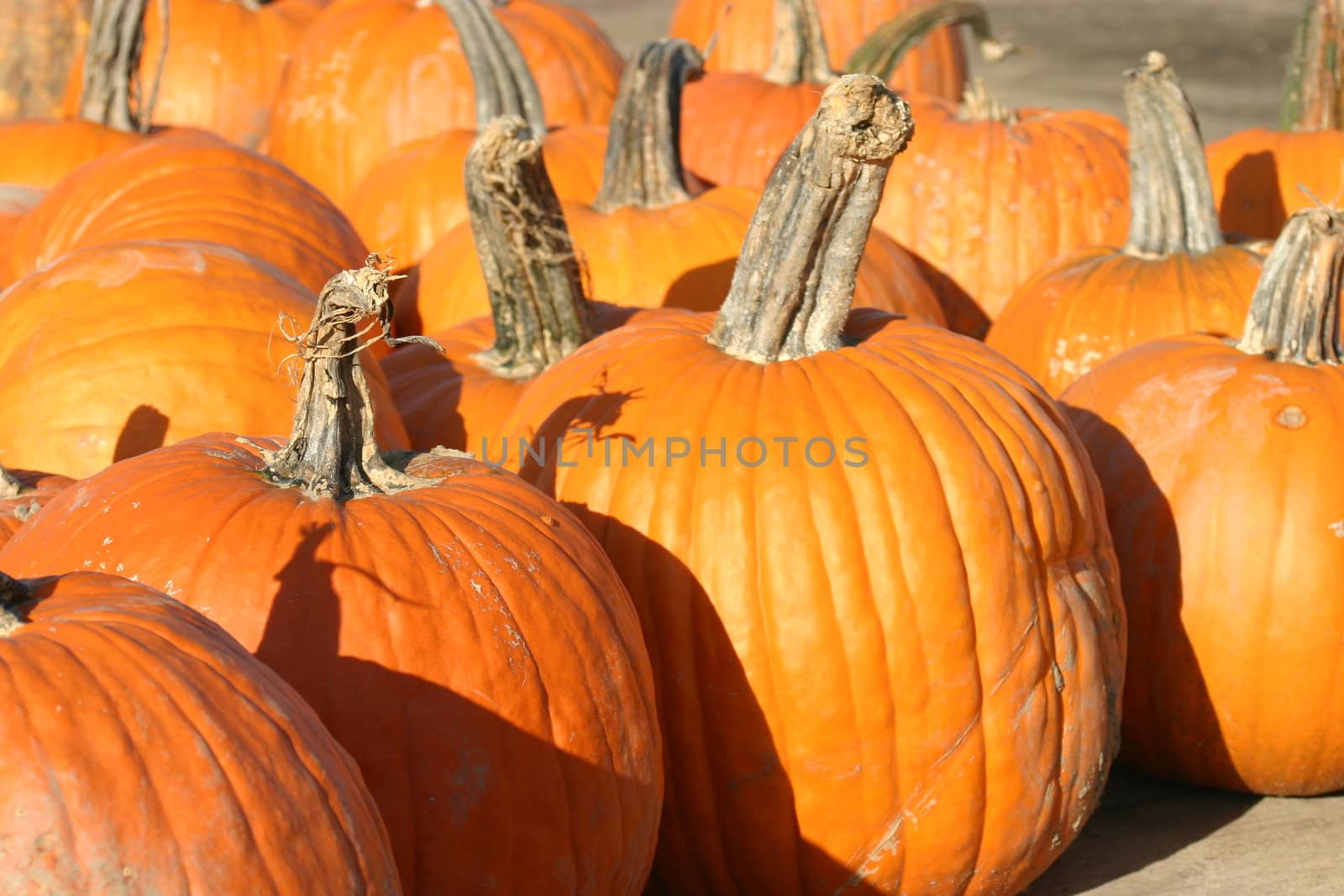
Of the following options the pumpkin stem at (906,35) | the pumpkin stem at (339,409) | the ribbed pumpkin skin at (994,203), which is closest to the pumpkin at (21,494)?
the pumpkin stem at (339,409)

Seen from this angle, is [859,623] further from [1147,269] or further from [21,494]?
[1147,269]

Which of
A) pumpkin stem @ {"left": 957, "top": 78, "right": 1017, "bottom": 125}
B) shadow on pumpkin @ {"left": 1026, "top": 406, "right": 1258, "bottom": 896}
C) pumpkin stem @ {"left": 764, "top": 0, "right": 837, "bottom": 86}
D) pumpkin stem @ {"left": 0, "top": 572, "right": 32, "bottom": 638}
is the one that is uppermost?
pumpkin stem @ {"left": 764, "top": 0, "right": 837, "bottom": 86}

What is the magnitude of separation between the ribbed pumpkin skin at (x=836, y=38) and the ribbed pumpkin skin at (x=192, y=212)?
2.97m

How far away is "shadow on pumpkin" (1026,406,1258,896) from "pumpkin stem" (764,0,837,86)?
7.82ft

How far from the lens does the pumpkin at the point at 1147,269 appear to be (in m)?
3.99

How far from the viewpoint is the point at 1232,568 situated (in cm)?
313

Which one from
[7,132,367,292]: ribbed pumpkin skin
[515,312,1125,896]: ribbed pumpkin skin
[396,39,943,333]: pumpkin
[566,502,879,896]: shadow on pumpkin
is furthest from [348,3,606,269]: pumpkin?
[566,502,879,896]: shadow on pumpkin

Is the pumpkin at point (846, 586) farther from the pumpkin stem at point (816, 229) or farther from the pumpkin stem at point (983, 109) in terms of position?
the pumpkin stem at point (983, 109)

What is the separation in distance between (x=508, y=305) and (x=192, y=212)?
89cm

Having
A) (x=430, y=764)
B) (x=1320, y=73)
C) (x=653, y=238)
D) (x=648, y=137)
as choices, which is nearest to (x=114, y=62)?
(x=648, y=137)

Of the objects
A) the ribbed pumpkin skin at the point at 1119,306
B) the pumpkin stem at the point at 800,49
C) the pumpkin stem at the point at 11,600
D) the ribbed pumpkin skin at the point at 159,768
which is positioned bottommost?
the ribbed pumpkin skin at the point at 159,768

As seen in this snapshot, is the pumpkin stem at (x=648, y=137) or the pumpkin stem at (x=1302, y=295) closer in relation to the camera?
the pumpkin stem at (x=1302, y=295)

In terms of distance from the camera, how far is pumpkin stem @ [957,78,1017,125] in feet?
16.4

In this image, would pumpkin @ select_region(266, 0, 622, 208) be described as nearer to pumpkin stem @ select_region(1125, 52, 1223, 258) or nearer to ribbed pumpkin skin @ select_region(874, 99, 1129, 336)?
ribbed pumpkin skin @ select_region(874, 99, 1129, 336)
